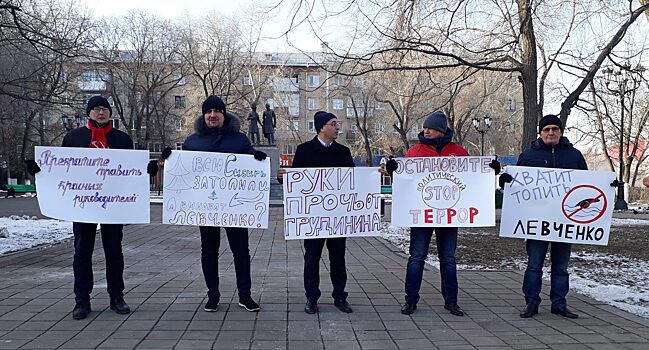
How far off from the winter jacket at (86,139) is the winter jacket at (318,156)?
175 cm

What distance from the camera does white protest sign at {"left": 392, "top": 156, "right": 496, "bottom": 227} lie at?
593 centimetres

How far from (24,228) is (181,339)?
1160 centimetres

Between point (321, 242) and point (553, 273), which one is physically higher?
point (321, 242)

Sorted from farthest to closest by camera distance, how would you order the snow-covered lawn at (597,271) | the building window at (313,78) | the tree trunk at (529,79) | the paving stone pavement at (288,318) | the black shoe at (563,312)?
the building window at (313,78)
the tree trunk at (529,79)
the snow-covered lawn at (597,271)
the black shoe at (563,312)
the paving stone pavement at (288,318)

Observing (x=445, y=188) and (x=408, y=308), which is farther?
(x=445, y=188)

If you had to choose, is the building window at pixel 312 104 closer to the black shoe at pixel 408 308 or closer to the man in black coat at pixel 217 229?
the man in black coat at pixel 217 229

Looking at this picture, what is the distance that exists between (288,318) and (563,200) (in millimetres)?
3070

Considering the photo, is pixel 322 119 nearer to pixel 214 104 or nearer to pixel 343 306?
pixel 214 104

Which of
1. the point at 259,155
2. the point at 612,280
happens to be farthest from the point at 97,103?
the point at 612,280

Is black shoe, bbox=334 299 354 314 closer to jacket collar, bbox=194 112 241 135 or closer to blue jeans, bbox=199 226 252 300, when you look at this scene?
blue jeans, bbox=199 226 252 300

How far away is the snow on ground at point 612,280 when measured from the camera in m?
6.53

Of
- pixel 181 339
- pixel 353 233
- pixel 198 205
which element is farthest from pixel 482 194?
pixel 181 339

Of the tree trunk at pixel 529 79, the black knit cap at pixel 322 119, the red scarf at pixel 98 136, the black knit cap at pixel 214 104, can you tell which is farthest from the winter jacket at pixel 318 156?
the tree trunk at pixel 529 79

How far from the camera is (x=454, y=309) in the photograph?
571cm
